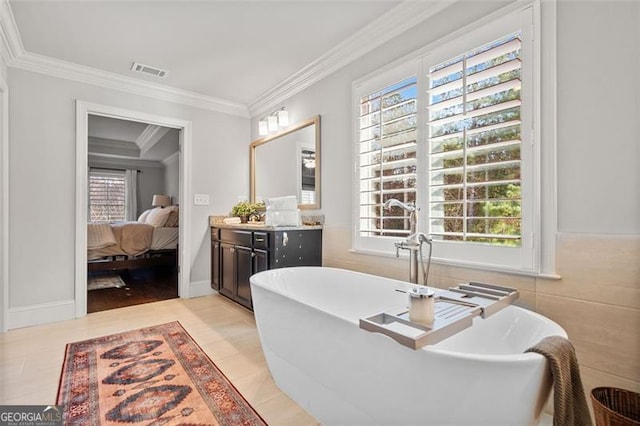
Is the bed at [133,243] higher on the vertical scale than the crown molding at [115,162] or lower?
lower

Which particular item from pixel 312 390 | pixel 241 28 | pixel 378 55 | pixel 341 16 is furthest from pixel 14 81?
pixel 312 390

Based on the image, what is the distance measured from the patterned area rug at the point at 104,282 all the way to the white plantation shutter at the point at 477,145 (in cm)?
439

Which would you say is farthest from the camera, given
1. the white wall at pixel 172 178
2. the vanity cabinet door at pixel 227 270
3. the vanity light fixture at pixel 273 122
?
the white wall at pixel 172 178

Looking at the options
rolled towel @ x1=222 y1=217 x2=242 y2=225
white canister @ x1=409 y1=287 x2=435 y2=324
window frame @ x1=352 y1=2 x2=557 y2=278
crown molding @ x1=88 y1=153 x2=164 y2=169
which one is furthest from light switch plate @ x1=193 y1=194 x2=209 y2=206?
crown molding @ x1=88 y1=153 x2=164 y2=169

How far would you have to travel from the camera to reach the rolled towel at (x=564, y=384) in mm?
946

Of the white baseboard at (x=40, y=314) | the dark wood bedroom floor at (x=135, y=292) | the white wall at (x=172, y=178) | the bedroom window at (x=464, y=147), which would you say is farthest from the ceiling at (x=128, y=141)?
the bedroom window at (x=464, y=147)

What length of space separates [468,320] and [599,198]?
890mm

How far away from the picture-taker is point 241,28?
2.40 meters

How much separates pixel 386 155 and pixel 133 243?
161 inches

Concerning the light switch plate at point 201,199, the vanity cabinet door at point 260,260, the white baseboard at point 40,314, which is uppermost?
the light switch plate at point 201,199

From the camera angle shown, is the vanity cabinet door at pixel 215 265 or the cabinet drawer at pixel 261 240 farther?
the vanity cabinet door at pixel 215 265

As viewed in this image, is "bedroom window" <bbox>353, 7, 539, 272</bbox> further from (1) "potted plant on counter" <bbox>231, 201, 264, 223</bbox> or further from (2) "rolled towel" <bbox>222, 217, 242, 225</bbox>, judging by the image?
(2) "rolled towel" <bbox>222, 217, 242, 225</bbox>

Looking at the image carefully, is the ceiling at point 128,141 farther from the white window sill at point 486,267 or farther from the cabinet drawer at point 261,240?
the white window sill at point 486,267

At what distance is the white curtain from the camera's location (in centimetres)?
721
